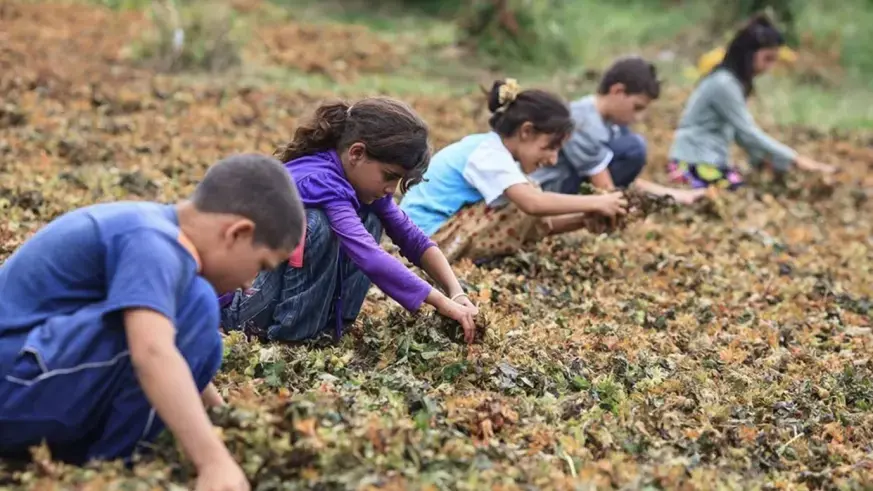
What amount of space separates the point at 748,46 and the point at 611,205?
364 centimetres

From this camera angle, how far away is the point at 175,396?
2.58 m

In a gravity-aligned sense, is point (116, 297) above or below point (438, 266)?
above

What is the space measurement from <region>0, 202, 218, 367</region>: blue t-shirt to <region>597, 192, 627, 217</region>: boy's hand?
324 cm

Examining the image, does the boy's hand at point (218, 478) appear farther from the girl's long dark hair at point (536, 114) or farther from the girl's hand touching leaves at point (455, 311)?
the girl's long dark hair at point (536, 114)

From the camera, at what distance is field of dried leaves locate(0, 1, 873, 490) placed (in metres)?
2.96

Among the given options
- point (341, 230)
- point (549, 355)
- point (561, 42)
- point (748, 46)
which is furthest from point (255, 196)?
point (561, 42)

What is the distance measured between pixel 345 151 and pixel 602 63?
11.6 meters

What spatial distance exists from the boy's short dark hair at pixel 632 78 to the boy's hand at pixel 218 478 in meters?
4.80

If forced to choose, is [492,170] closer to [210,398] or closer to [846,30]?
[210,398]

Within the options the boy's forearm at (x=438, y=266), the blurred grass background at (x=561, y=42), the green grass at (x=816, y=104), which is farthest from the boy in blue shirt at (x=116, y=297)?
the green grass at (x=816, y=104)

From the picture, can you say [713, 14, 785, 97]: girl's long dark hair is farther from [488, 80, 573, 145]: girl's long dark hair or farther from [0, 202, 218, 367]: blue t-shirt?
[0, 202, 218, 367]: blue t-shirt

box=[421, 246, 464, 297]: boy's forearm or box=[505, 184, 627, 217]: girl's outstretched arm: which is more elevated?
box=[421, 246, 464, 297]: boy's forearm

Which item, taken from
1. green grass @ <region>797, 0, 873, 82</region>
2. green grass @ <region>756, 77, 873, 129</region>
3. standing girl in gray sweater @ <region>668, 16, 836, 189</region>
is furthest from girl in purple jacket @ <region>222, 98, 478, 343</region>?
green grass @ <region>797, 0, 873, 82</region>

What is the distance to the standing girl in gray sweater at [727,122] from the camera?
8703mm
